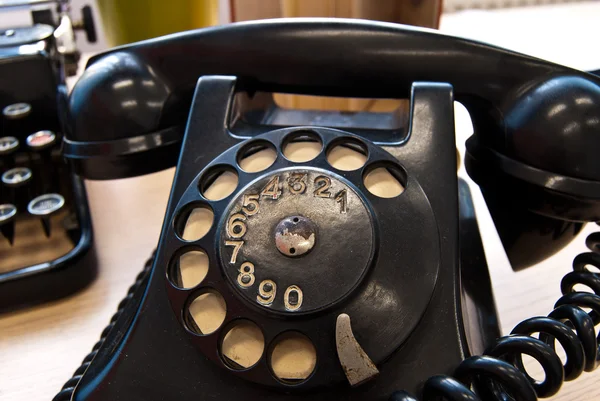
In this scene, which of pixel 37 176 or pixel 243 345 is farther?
pixel 37 176

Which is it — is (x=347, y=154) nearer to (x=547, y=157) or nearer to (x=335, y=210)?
(x=335, y=210)

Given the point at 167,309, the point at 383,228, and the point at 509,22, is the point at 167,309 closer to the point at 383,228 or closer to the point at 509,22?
the point at 383,228

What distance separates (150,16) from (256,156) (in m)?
0.58

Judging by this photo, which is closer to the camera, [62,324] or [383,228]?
[383,228]

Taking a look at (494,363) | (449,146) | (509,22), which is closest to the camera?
(494,363)

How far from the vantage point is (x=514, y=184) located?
0.55 m

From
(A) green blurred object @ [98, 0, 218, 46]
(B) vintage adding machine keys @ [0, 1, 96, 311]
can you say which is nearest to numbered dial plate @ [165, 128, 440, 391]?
(B) vintage adding machine keys @ [0, 1, 96, 311]

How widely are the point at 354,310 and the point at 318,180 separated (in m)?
0.11

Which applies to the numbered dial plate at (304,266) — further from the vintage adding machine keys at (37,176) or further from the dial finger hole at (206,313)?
the vintage adding machine keys at (37,176)

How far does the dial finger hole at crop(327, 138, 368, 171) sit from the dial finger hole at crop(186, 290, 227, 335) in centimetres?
16

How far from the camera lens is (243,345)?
1.35 ft

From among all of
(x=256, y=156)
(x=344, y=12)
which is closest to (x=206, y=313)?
(x=256, y=156)

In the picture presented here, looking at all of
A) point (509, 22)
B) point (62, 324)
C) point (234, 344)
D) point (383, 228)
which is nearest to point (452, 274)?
point (383, 228)

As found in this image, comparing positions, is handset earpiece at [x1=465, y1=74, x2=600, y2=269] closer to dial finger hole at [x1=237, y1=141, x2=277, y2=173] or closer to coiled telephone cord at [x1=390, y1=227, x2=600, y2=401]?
coiled telephone cord at [x1=390, y1=227, x2=600, y2=401]
